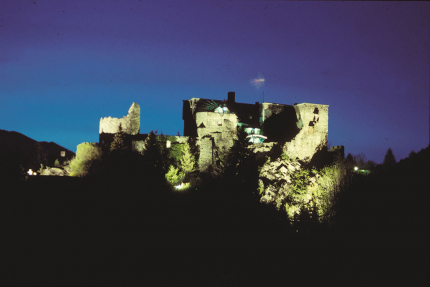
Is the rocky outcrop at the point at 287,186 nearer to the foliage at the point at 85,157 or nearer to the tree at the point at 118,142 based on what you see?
the tree at the point at 118,142

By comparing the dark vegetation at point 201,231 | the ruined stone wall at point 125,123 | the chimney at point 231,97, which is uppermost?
the chimney at point 231,97

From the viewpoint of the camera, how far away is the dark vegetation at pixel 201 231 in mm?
17281

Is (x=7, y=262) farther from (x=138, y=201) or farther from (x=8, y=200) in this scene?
(x=138, y=201)

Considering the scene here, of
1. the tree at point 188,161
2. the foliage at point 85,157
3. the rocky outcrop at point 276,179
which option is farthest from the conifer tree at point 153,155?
the rocky outcrop at point 276,179

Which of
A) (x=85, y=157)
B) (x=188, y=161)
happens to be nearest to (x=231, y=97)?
(x=188, y=161)

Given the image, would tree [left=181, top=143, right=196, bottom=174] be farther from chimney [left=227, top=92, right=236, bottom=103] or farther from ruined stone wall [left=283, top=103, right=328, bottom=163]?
chimney [left=227, top=92, right=236, bottom=103]

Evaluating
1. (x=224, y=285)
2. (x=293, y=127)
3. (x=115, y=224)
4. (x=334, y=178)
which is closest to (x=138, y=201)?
(x=115, y=224)

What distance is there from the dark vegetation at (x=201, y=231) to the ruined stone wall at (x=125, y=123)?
4105 millimetres

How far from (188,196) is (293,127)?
19288mm

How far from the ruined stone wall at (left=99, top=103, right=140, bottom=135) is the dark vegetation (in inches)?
162

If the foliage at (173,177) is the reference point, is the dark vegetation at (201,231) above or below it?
below

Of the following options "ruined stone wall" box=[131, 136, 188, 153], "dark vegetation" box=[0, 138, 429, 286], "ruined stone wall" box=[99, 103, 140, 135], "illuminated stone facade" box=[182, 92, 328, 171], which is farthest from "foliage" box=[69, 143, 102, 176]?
"illuminated stone facade" box=[182, 92, 328, 171]

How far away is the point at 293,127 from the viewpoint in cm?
4666

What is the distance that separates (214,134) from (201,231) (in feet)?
35.8
